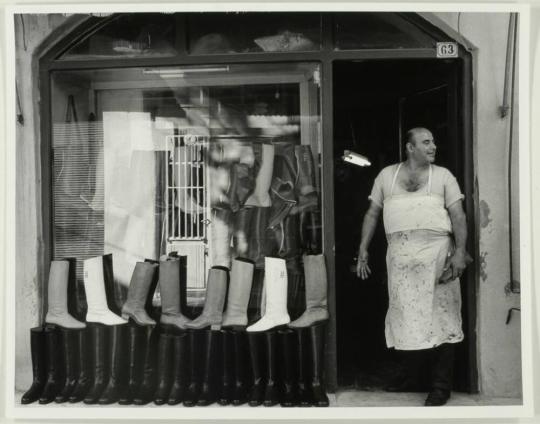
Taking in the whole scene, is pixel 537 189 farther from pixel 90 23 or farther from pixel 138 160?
pixel 90 23

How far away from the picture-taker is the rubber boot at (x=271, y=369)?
433 cm

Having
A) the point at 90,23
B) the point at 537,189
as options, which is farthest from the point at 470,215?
the point at 90,23

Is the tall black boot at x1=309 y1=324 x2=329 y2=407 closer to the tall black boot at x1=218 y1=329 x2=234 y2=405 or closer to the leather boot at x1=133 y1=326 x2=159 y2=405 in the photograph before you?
the tall black boot at x1=218 y1=329 x2=234 y2=405

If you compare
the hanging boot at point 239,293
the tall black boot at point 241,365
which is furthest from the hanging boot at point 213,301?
the tall black boot at point 241,365

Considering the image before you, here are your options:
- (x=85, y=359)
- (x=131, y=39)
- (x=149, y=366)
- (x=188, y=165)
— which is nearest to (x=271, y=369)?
(x=149, y=366)

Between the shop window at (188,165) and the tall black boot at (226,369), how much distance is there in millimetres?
397

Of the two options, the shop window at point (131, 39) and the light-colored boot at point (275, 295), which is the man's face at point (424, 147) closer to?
the light-colored boot at point (275, 295)

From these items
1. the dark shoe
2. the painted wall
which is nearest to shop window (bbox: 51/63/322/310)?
the painted wall

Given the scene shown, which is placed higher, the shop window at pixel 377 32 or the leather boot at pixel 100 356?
the shop window at pixel 377 32

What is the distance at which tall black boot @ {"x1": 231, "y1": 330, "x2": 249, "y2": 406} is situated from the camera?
4.41m

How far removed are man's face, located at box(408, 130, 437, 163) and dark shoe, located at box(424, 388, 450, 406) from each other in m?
1.47

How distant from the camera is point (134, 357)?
448 centimetres

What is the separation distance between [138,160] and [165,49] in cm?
79

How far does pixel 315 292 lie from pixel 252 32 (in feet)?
5.83
